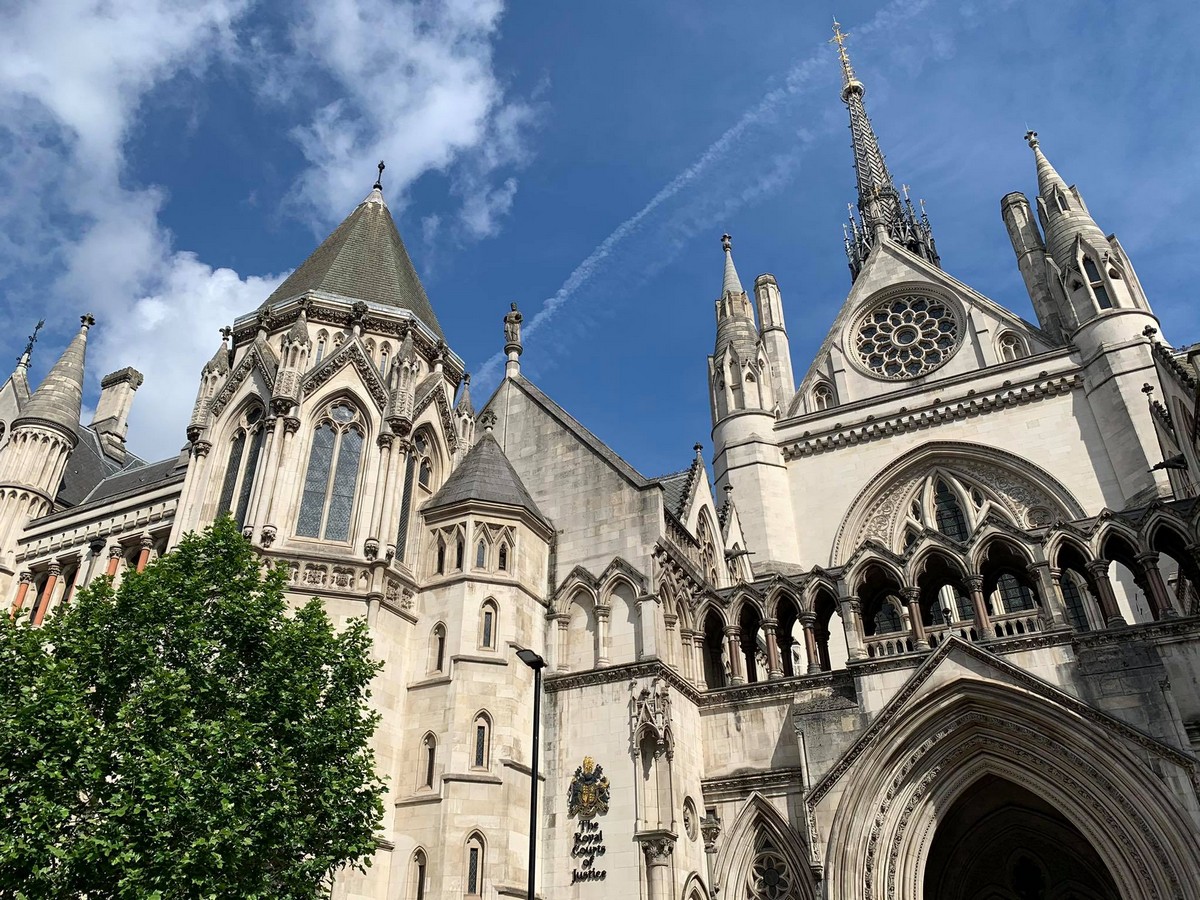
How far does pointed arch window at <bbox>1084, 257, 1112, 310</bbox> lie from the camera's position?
30531mm

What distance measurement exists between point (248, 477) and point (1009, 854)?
20048 mm

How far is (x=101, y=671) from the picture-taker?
1497cm

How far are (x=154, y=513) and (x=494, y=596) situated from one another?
36.8 feet

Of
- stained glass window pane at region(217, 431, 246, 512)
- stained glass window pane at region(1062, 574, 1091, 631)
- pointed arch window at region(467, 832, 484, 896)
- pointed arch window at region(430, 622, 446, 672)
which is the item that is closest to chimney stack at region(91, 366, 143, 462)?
stained glass window pane at region(217, 431, 246, 512)

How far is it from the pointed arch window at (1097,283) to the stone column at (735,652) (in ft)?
57.7

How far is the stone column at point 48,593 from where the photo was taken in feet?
Result: 89.7

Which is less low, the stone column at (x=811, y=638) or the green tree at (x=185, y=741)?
the stone column at (x=811, y=638)

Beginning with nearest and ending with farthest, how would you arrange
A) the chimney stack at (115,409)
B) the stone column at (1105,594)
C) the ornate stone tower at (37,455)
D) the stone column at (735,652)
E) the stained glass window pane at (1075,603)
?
the stone column at (1105,594) < the stone column at (735,652) < the stained glass window pane at (1075,603) < the ornate stone tower at (37,455) < the chimney stack at (115,409)

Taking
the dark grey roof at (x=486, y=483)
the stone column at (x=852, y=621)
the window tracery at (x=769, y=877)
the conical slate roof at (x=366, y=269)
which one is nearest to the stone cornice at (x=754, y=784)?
the window tracery at (x=769, y=877)

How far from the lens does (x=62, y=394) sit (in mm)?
32906

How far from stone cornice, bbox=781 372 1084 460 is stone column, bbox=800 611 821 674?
11439mm

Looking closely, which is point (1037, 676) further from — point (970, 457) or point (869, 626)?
point (970, 457)

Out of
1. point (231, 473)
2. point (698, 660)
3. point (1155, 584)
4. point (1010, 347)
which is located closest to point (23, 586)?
point (231, 473)

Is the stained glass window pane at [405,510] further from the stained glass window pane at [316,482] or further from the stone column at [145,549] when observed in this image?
the stone column at [145,549]
